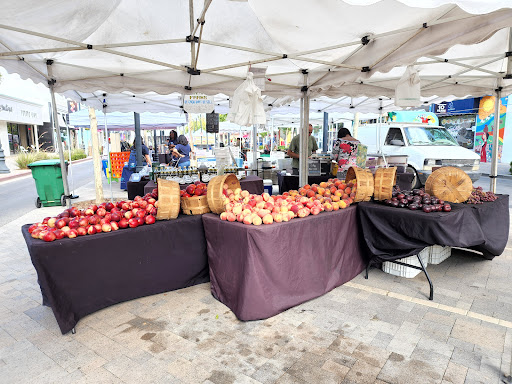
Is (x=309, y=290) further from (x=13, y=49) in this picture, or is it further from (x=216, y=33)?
(x=13, y=49)

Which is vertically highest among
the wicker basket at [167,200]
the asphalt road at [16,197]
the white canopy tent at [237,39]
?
the white canopy tent at [237,39]

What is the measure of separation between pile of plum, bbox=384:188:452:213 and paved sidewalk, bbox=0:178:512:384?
97 centimetres

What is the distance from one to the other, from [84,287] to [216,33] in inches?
133

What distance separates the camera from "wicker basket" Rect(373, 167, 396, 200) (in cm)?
387

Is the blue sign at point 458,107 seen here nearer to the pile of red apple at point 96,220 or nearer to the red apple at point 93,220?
the pile of red apple at point 96,220

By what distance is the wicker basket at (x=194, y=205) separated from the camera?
360 centimetres

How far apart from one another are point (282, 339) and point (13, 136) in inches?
1227

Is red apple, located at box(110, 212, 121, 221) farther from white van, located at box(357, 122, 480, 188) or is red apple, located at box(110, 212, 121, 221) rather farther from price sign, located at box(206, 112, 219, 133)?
price sign, located at box(206, 112, 219, 133)

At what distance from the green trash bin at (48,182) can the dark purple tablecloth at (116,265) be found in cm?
557

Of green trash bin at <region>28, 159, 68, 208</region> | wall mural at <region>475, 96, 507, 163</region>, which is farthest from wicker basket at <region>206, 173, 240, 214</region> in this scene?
wall mural at <region>475, 96, 507, 163</region>

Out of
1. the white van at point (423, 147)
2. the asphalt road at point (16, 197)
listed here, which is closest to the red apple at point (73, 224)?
the asphalt road at point (16, 197)

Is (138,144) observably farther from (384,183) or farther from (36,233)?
(384,183)

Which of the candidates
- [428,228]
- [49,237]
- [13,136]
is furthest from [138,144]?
[13,136]

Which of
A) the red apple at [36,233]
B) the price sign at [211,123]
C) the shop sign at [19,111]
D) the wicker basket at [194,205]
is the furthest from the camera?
the shop sign at [19,111]
